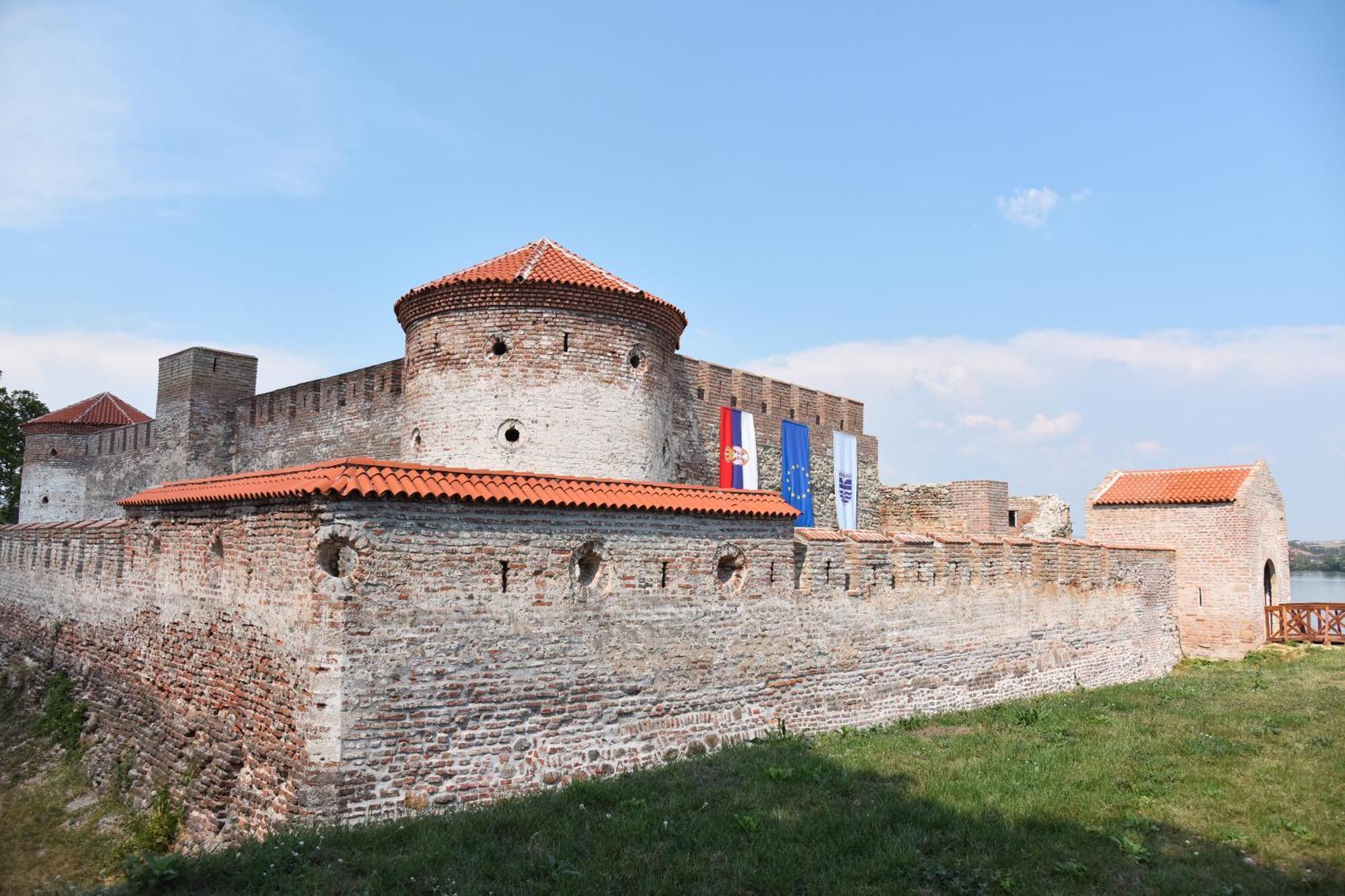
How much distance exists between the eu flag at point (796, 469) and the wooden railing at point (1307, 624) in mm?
11487

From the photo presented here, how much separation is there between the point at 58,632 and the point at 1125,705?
1630 centimetres

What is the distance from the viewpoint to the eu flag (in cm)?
2017

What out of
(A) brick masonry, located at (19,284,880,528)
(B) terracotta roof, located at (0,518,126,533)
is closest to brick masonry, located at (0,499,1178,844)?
(B) terracotta roof, located at (0,518,126,533)

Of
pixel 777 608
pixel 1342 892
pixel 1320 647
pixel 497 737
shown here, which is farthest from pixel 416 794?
pixel 1320 647

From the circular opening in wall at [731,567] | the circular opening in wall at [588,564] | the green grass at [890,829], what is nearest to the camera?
the green grass at [890,829]

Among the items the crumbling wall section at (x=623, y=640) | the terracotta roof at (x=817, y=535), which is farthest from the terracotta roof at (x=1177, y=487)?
the terracotta roof at (x=817, y=535)

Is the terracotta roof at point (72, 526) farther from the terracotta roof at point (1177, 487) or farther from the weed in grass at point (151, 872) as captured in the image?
the terracotta roof at point (1177, 487)

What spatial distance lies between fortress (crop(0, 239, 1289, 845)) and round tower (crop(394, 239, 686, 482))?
1.5 inches

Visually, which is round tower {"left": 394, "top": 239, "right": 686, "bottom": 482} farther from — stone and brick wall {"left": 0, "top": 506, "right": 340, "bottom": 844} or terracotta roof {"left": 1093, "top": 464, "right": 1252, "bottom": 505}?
terracotta roof {"left": 1093, "top": 464, "right": 1252, "bottom": 505}

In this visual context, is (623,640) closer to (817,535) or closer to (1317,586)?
(817,535)

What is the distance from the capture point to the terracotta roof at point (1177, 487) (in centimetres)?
2080

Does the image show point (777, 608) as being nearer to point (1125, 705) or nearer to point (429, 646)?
point (429, 646)

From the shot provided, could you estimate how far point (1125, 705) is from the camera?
12727mm

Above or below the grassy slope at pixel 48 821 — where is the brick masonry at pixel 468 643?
above
